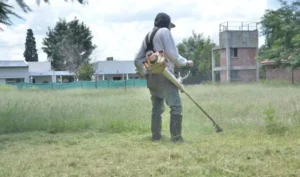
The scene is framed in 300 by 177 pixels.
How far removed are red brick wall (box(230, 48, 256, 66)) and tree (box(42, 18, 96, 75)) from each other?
23133mm

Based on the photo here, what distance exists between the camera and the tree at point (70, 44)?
62.7m

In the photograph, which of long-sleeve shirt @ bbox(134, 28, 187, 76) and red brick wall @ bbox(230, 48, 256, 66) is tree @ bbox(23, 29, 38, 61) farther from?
long-sleeve shirt @ bbox(134, 28, 187, 76)

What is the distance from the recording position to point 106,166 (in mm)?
4555

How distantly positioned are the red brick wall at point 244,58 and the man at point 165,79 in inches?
1663

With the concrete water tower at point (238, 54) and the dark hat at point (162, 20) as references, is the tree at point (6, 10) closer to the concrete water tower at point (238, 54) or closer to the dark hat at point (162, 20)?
the dark hat at point (162, 20)

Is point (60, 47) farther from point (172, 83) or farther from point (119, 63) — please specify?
point (172, 83)

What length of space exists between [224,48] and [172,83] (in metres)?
42.2

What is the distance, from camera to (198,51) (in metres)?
61.5

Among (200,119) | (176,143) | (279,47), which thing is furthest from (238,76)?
(176,143)

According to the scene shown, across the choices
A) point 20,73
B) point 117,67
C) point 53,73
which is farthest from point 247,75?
point 20,73

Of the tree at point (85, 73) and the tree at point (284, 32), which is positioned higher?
the tree at point (284, 32)

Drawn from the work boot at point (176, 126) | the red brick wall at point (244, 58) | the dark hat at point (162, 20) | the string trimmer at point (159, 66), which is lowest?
the work boot at point (176, 126)

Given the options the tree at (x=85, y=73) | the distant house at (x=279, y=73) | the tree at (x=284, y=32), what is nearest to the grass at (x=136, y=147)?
the tree at (x=284, y=32)

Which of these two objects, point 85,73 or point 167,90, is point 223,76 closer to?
point 85,73
